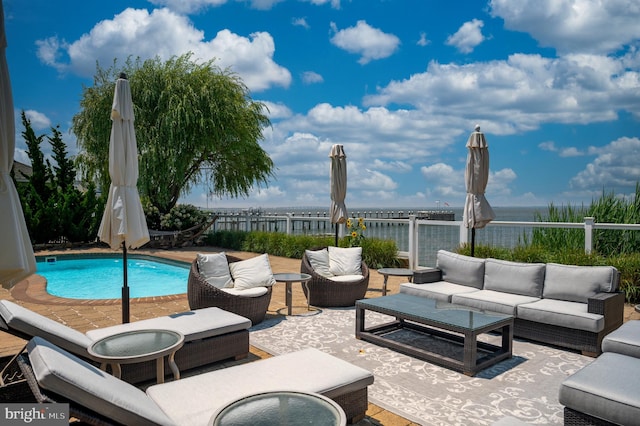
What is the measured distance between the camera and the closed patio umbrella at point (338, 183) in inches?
307

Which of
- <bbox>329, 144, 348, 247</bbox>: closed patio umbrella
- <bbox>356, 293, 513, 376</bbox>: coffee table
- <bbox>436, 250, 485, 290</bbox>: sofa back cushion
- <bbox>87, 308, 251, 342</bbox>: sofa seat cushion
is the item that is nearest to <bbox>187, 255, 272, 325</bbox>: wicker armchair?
<bbox>87, 308, 251, 342</bbox>: sofa seat cushion

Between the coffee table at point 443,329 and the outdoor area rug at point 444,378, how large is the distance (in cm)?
7

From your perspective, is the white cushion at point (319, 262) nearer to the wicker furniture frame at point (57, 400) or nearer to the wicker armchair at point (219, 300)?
the wicker armchair at point (219, 300)

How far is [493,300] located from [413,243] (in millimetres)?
4222

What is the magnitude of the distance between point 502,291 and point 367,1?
282 inches

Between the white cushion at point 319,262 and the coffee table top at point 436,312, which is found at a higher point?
the white cushion at point 319,262

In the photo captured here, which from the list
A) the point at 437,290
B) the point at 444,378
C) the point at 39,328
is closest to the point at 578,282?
the point at 437,290

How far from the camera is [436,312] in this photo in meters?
4.30

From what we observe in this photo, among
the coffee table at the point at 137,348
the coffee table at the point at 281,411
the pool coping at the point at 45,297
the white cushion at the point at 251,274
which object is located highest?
the white cushion at the point at 251,274

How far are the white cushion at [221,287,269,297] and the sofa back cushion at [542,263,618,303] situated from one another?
133 inches

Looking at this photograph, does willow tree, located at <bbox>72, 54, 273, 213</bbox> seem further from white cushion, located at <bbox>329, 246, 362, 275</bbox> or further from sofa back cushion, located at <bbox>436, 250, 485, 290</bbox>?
sofa back cushion, located at <bbox>436, 250, 485, 290</bbox>

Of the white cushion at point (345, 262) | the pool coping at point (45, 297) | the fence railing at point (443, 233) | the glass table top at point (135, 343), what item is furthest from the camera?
the fence railing at point (443, 233)

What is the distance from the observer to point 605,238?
7.66 meters

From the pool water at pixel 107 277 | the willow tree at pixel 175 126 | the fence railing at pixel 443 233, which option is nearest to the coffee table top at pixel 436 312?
the fence railing at pixel 443 233
